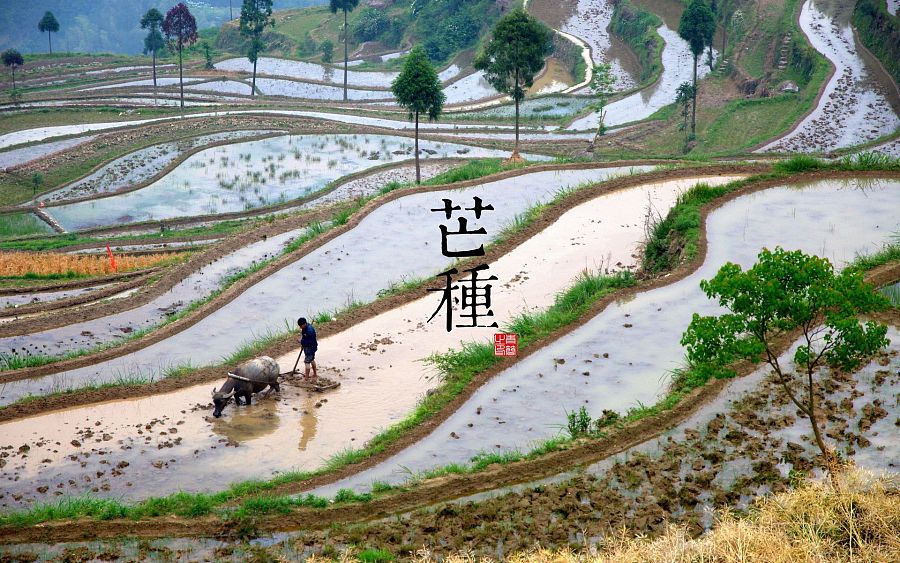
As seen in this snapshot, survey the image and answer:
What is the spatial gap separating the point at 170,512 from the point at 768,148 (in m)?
33.8

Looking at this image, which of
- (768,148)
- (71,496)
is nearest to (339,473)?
(71,496)

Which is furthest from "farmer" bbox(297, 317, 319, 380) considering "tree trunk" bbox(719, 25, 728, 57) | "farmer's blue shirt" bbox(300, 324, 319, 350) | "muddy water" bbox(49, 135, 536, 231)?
"tree trunk" bbox(719, 25, 728, 57)

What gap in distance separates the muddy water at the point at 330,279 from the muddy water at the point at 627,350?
5768 millimetres

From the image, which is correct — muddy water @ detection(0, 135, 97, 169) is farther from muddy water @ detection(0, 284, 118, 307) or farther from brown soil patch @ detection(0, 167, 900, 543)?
brown soil patch @ detection(0, 167, 900, 543)

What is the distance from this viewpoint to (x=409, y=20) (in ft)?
298

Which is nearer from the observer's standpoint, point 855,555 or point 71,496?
point 855,555

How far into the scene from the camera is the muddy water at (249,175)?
39.2m

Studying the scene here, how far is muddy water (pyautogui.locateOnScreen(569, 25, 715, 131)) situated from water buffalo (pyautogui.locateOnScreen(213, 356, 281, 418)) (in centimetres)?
3912

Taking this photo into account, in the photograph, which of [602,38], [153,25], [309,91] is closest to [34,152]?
[309,91]

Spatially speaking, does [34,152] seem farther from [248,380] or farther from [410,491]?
[410,491]

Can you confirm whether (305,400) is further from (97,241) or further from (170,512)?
(97,241)

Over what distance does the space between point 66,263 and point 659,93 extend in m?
38.7

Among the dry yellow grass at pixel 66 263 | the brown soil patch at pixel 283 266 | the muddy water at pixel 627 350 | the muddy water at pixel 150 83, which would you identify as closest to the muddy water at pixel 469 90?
the muddy water at pixel 150 83

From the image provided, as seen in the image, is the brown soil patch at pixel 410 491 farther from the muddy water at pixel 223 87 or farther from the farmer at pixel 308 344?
the muddy water at pixel 223 87
